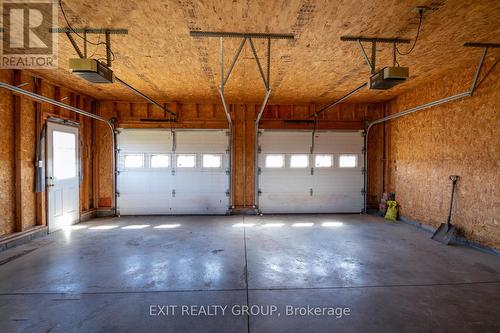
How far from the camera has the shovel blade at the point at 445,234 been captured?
15.5ft

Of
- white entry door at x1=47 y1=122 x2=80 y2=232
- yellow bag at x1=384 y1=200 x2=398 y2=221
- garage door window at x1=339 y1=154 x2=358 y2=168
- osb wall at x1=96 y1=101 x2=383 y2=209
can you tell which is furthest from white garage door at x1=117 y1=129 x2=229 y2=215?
yellow bag at x1=384 y1=200 x2=398 y2=221

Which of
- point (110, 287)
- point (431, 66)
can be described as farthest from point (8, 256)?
point (431, 66)

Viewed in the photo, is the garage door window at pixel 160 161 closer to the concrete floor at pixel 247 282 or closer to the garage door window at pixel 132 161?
the garage door window at pixel 132 161

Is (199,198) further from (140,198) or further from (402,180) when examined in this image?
(402,180)

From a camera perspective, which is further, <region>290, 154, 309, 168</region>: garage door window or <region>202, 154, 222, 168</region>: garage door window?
<region>290, 154, 309, 168</region>: garage door window

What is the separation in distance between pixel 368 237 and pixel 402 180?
246 cm

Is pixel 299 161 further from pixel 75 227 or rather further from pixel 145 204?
pixel 75 227

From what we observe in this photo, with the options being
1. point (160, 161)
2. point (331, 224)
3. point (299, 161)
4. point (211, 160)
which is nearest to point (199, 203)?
point (211, 160)

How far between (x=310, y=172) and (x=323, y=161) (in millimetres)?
517

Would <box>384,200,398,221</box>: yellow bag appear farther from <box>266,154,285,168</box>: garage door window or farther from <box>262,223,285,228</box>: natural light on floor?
<box>266,154,285,168</box>: garage door window

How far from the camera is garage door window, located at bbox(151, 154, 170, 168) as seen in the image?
7199 millimetres

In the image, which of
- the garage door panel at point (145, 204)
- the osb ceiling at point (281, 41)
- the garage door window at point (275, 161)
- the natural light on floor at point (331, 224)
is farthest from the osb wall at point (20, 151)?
the natural light on floor at point (331, 224)

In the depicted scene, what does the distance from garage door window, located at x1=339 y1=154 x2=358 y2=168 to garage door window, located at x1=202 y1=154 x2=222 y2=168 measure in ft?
11.8

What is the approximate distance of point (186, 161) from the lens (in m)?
7.25
